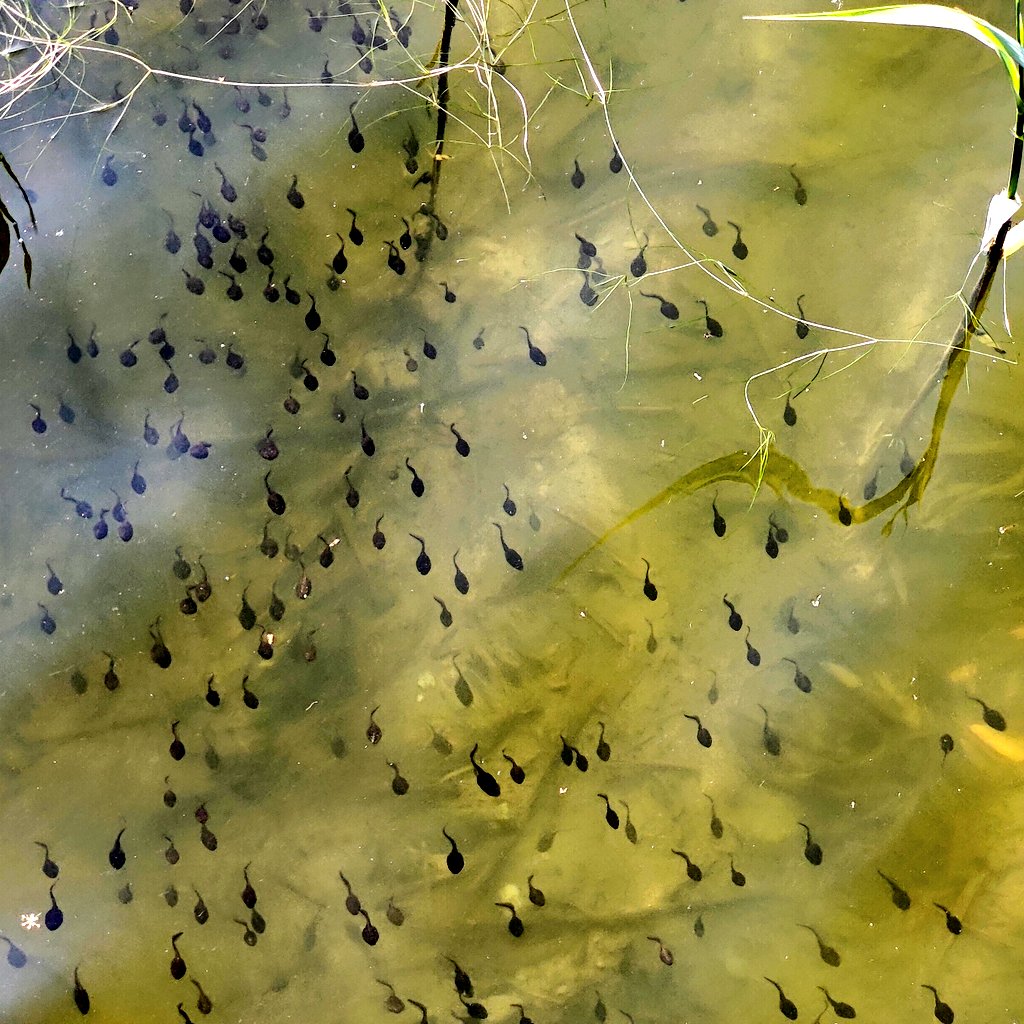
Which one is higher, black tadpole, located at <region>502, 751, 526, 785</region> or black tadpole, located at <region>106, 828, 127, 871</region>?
black tadpole, located at <region>106, 828, 127, 871</region>

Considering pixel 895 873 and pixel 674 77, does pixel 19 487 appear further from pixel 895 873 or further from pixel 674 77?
pixel 895 873

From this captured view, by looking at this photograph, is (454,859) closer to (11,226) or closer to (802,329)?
(802,329)

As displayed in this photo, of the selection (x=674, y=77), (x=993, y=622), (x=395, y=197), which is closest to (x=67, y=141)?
(x=395, y=197)

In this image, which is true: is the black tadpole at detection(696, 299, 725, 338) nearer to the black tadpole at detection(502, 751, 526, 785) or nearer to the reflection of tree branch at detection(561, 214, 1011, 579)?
the reflection of tree branch at detection(561, 214, 1011, 579)

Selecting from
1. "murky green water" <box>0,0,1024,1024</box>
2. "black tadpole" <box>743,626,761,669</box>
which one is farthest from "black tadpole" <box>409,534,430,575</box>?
"black tadpole" <box>743,626,761,669</box>

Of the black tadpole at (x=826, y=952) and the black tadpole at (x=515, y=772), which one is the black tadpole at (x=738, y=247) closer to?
the black tadpole at (x=515, y=772)
